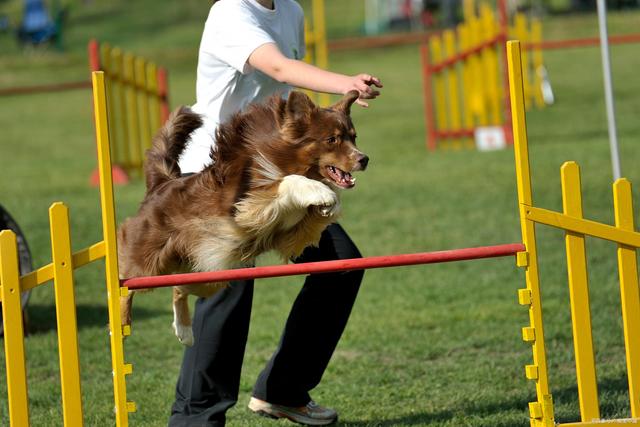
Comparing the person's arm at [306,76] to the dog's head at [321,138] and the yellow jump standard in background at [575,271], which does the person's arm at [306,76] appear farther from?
the yellow jump standard in background at [575,271]

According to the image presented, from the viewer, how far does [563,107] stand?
1783 centimetres

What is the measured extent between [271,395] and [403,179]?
23.8ft

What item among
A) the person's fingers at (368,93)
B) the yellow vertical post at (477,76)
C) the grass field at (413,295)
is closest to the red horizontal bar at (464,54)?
the yellow vertical post at (477,76)

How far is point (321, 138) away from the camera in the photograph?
4.08 metres

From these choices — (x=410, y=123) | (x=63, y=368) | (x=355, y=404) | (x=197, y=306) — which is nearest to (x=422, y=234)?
(x=355, y=404)

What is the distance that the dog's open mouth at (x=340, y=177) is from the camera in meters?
4.06

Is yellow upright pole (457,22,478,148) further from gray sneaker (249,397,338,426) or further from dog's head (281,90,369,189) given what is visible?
dog's head (281,90,369,189)

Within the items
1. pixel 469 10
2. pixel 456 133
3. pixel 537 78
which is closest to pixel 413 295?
pixel 456 133

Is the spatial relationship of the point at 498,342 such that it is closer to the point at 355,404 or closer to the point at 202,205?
the point at 355,404

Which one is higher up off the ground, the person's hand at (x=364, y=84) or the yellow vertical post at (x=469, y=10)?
the yellow vertical post at (x=469, y=10)

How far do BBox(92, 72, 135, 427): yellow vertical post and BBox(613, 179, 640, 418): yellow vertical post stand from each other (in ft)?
6.03

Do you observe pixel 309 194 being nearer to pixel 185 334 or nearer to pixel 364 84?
pixel 364 84

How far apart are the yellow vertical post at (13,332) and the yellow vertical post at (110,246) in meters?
0.32

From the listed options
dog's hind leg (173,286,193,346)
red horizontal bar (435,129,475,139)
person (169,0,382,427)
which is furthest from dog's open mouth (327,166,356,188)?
red horizontal bar (435,129,475,139)
